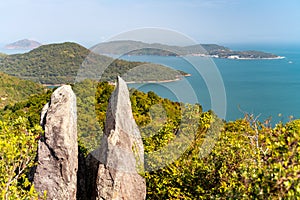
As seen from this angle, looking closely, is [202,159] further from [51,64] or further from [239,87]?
[51,64]

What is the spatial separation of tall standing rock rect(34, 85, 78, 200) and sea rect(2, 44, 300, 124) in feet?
20.2

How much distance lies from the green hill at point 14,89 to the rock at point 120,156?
227 ft

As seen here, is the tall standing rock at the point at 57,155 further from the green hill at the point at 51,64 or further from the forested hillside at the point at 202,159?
the green hill at the point at 51,64

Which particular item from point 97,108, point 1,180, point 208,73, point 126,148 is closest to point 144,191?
point 126,148

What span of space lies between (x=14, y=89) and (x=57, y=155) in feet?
271

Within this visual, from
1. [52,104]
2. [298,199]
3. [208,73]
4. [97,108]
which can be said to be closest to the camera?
[298,199]

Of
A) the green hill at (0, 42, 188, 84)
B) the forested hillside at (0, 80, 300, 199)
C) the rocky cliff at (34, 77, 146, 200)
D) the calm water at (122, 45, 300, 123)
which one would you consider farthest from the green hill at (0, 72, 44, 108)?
the rocky cliff at (34, 77, 146, 200)

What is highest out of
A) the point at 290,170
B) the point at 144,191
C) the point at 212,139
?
the point at 290,170

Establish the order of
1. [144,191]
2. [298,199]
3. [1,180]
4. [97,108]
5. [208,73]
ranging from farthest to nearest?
[97,108]
[208,73]
[144,191]
[1,180]
[298,199]

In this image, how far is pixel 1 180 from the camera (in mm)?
6691

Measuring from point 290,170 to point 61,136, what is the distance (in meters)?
6.35

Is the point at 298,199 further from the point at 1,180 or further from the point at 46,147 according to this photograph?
the point at 46,147

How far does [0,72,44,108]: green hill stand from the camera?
252 feet

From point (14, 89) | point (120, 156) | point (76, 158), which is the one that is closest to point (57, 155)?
point (76, 158)
